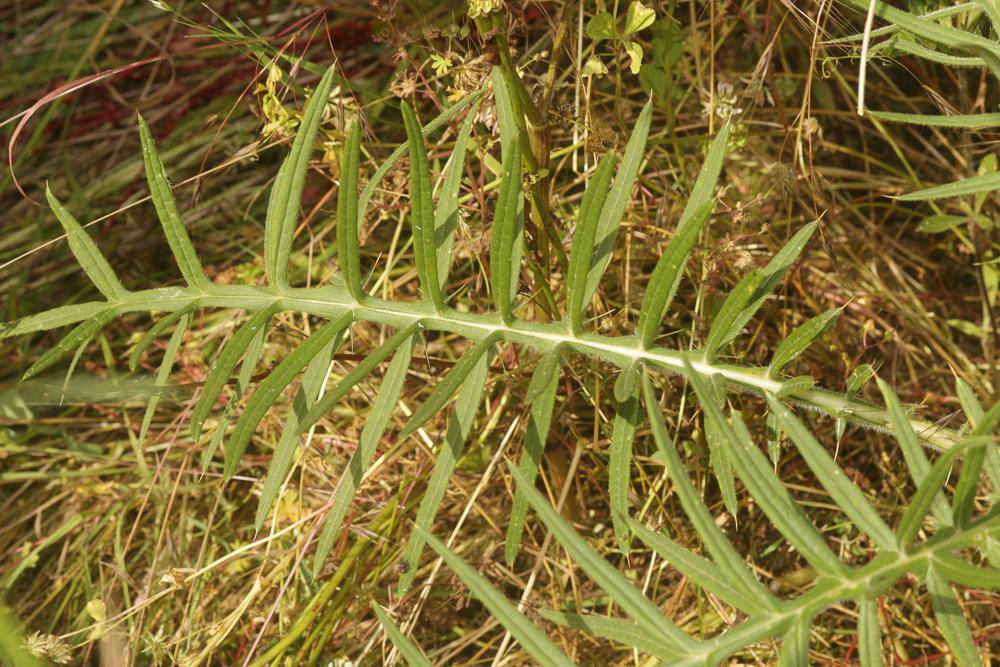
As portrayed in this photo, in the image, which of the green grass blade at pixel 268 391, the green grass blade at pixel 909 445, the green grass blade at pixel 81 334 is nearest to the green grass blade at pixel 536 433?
the green grass blade at pixel 268 391

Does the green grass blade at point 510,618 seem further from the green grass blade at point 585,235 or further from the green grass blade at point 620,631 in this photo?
the green grass blade at point 585,235

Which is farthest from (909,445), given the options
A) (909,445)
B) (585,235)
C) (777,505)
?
(585,235)

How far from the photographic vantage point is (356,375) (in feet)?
3.70

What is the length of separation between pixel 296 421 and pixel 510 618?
1.44 feet

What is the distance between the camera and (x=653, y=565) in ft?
5.83

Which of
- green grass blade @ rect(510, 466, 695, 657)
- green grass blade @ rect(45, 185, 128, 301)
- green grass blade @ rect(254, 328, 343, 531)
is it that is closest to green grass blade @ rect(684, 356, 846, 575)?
green grass blade @ rect(510, 466, 695, 657)

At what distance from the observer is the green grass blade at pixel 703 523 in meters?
0.92

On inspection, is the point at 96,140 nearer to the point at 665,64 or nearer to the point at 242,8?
the point at 242,8

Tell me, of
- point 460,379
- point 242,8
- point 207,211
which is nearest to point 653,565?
point 460,379

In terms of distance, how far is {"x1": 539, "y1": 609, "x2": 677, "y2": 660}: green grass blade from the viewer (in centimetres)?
95

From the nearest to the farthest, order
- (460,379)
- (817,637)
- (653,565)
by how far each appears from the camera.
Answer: (460,379), (817,637), (653,565)

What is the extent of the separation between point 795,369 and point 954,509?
82cm

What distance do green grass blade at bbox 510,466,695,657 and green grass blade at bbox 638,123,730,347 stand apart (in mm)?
297

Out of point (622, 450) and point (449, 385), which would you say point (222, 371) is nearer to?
point (449, 385)
